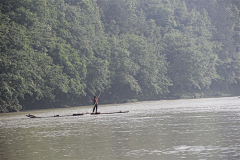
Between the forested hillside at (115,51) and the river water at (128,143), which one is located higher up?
the forested hillside at (115,51)

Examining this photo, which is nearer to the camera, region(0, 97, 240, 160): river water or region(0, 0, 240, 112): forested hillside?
region(0, 97, 240, 160): river water

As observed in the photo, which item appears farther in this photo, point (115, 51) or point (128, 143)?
point (115, 51)

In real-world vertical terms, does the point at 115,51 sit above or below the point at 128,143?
above

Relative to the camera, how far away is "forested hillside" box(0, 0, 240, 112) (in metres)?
54.5

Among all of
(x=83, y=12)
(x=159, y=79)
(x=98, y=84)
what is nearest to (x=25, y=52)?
(x=98, y=84)

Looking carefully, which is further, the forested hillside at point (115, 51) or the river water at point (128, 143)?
the forested hillside at point (115, 51)

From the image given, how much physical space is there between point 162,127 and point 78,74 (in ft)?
126

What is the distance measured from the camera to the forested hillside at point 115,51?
5447cm

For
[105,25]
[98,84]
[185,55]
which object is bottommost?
[98,84]

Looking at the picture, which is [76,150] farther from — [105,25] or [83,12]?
[105,25]

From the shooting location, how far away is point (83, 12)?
7744 centimetres

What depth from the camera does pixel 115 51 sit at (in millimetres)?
75875

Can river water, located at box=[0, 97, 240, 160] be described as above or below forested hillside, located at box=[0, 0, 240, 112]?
below

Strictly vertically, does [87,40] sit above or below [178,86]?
above
